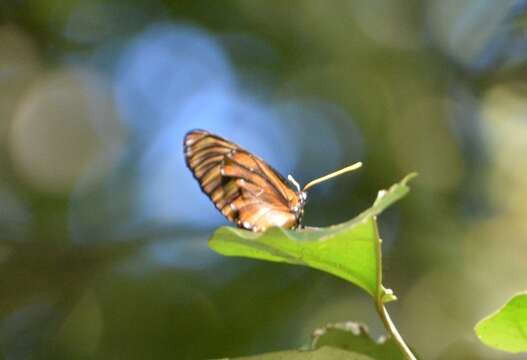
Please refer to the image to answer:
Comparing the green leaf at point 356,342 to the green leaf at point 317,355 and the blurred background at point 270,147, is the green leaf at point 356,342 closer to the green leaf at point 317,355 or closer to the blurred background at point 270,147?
the green leaf at point 317,355

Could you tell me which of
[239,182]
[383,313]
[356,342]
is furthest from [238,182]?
[383,313]

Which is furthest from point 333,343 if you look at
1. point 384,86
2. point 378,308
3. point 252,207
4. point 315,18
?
point 315,18

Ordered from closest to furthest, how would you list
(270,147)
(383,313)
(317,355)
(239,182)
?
(383,313) < (317,355) < (239,182) < (270,147)

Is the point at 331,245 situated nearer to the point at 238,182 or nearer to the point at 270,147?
the point at 238,182

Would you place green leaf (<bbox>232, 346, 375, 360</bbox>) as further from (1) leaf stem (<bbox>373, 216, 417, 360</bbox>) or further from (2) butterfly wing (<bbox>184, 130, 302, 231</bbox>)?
(2) butterfly wing (<bbox>184, 130, 302, 231</bbox>)

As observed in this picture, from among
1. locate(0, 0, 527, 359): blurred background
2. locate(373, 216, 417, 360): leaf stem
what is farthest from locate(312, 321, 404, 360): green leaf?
locate(0, 0, 527, 359): blurred background

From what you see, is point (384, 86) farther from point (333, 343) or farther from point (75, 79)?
point (333, 343)
